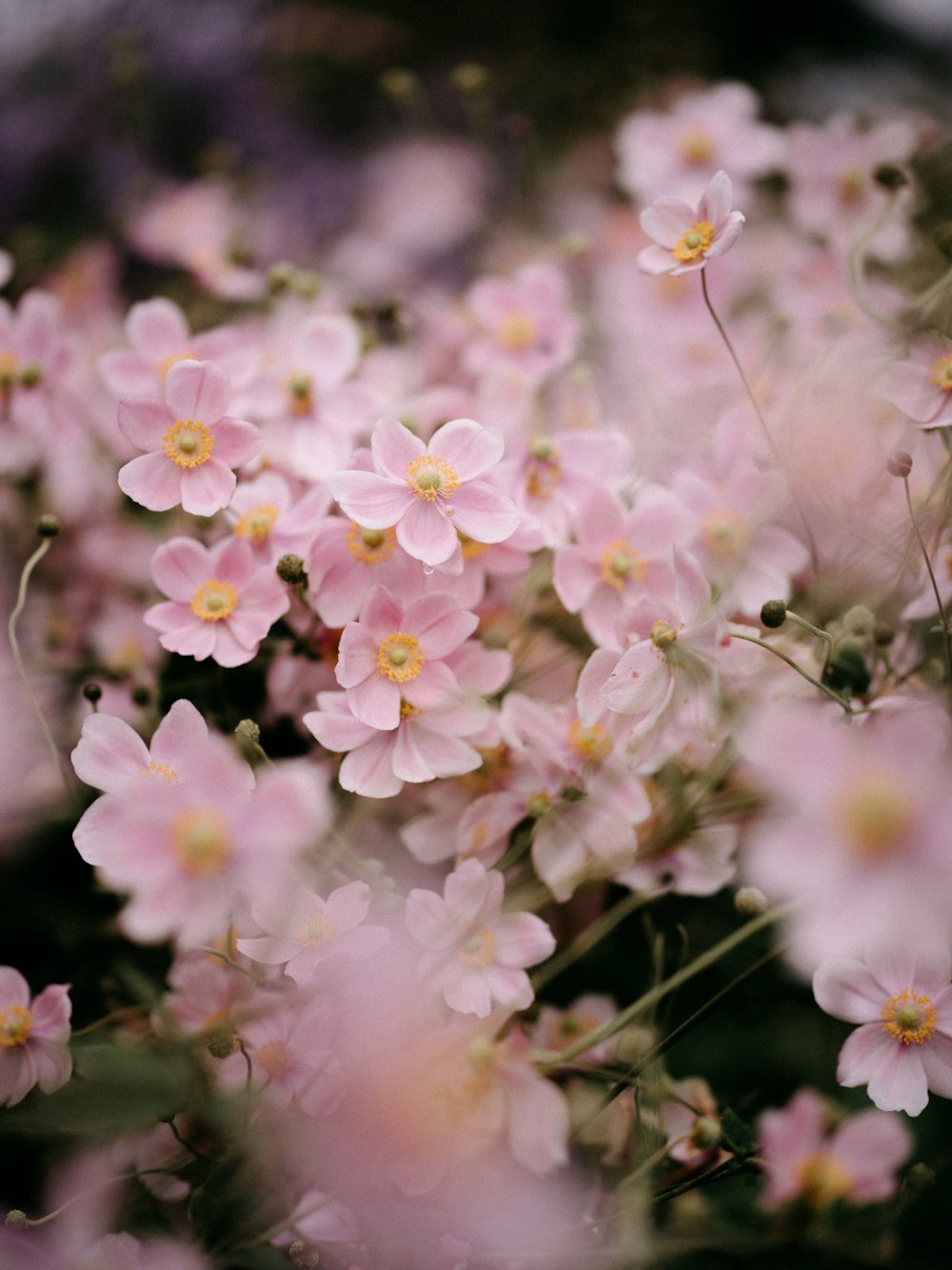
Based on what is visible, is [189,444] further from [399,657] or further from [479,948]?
[479,948]

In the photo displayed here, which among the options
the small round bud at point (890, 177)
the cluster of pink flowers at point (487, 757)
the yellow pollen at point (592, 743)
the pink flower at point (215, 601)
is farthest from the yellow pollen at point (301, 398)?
the small round bud at point (890, 177)

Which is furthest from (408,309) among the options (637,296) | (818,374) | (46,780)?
(46,780)

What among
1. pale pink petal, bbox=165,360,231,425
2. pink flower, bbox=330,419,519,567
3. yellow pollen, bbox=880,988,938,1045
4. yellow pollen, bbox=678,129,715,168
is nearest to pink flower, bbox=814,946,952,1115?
yellow pollen, bbox=880,988,938,1045

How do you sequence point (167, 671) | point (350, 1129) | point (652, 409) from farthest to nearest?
point (652, 409)
point (167, 671)
point (350, 1129)

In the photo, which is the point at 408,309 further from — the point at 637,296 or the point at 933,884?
the point at 933,884

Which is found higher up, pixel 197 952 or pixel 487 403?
pixel 487 403

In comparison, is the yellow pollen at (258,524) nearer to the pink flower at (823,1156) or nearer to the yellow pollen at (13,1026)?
the yellow pollen at (13,1026)
